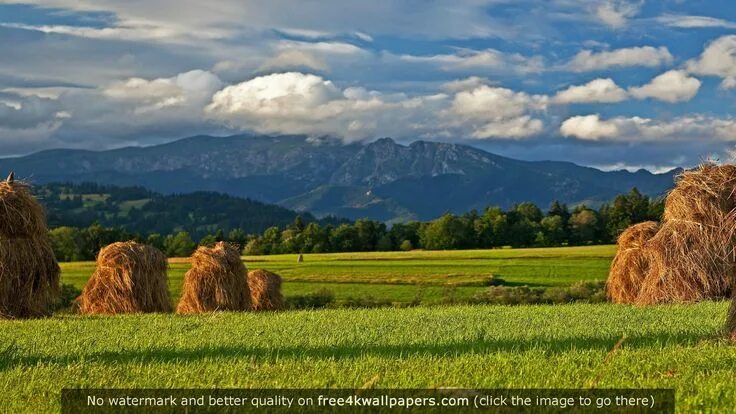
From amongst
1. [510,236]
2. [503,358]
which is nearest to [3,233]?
[503,358]

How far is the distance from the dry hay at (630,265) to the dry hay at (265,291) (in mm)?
13675

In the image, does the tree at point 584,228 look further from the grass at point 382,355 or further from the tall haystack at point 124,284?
the grass at point 382,355

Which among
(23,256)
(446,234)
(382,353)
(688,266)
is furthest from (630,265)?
(446,234)

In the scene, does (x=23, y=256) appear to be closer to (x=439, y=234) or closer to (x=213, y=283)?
(x=213, y=283)

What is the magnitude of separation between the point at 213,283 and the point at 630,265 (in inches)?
578

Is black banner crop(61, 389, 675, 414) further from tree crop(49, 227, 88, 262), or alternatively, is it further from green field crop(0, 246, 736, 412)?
tree crop(49, 227, 88, 262)

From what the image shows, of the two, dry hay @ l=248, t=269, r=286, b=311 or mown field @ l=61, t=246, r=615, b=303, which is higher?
dry hay @ l=248, t=269, r=286, b=311

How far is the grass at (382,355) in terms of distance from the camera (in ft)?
30.2

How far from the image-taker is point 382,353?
486 inches

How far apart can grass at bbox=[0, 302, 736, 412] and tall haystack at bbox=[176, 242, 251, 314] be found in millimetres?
9229

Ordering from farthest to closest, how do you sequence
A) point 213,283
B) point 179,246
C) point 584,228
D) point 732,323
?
point 179,246 < point 584,228 < point 213,283 < point 732,323

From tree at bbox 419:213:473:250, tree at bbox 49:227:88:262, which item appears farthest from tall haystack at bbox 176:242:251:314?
tree at bbox 419:213:473:250

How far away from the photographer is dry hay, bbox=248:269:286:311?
34875mm

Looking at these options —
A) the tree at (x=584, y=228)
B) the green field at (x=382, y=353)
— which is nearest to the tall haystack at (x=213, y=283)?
the green field at (x=382, y=353)
